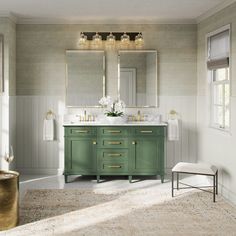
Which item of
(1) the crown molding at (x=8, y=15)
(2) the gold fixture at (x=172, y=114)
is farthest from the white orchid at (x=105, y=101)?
(1) the crown molding at (x=8, y=15)

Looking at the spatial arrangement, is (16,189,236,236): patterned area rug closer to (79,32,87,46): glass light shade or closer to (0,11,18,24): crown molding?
(79,32,87,46): glass light shade

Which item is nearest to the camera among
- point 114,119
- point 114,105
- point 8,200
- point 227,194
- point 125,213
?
point 8,200

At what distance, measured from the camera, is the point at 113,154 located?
22.4ft

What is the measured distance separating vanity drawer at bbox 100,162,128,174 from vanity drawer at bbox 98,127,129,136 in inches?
17.1

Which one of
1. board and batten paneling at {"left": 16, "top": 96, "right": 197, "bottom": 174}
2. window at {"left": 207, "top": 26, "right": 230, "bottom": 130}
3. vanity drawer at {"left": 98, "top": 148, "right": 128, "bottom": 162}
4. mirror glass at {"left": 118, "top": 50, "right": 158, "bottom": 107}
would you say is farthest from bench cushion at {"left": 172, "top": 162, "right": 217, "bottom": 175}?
mirror glass at {"left": 118, "top": 50, "right": 158, "bottom": 107}

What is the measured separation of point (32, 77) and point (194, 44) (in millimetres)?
2692

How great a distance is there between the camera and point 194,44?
7.49 m

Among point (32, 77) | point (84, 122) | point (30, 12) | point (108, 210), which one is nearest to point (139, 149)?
point (84, 122)

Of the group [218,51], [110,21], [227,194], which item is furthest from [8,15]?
[227,194]

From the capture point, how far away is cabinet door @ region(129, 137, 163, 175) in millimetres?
6824

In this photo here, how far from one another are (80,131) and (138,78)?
1357mm

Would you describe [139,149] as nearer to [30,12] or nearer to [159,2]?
[159,2]

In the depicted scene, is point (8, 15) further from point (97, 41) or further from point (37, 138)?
point (37, 138)

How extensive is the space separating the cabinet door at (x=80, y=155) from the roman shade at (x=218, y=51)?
6.87 feet
